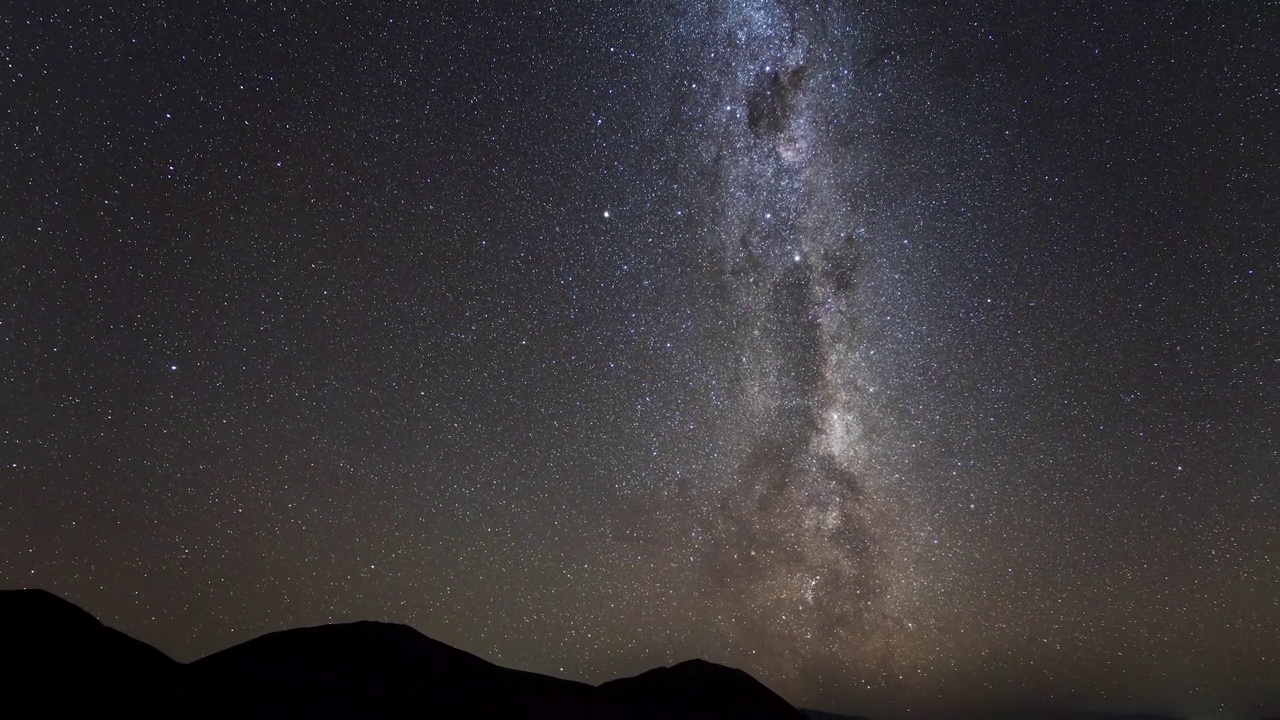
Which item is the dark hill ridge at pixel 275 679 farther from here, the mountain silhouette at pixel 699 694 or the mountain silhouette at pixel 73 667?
the mountain silhouette at pixel 699 694

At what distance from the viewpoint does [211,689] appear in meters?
11.2

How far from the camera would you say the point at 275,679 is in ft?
38.3

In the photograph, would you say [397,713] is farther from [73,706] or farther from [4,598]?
[4,598]

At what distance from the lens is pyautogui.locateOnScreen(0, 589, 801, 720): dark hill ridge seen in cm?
1053

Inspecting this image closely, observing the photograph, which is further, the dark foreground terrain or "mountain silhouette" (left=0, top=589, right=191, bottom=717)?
the dark foreground terrain

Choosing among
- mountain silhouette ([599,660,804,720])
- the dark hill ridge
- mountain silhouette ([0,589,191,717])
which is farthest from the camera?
mountain silhouette ([599,660,804,720])

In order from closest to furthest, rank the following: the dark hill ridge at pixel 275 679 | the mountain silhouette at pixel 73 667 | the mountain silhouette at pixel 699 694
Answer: the mountain silhouette at pixel 73 667
the dark hill ridge at pixel 275 679
the mountain silhouette at pixel 699 694

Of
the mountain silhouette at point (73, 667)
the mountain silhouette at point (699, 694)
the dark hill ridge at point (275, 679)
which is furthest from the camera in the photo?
the mountain silhouette at point (699, 694)

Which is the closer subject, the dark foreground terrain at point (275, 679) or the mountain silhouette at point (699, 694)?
the dark foreground terrain at point (275, 679)

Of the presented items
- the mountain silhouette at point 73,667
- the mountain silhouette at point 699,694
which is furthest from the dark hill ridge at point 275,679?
the mountain silhouette at point 699,694

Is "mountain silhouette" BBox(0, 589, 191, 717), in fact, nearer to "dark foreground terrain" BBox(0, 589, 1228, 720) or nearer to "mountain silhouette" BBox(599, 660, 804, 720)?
"dark foreground terrain" BBox(0, 589, 1228, 720)

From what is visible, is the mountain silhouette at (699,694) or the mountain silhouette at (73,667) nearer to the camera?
the mountain silhouette at (73,667)

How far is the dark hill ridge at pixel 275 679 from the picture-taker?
1053 cm

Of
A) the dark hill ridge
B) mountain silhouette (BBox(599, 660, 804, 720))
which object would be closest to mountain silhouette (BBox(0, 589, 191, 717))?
the dark hill ridge
